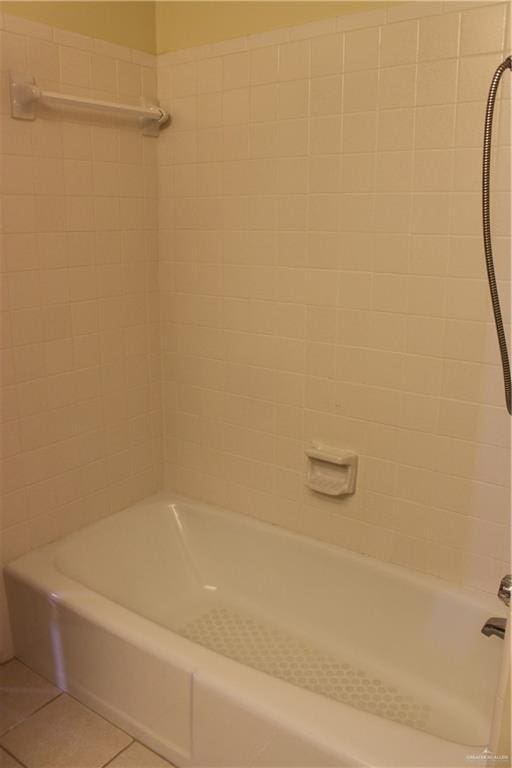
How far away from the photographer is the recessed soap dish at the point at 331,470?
6.64 feet

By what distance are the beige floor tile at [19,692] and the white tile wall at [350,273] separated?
0.83 metres

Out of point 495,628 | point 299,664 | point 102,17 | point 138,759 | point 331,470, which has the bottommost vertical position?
point 138,759

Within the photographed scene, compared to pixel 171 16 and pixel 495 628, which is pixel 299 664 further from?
pixel 171 16

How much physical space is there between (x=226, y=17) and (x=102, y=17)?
1.25 ft

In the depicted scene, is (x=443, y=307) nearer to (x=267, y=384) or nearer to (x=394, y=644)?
(x=267, y=384)

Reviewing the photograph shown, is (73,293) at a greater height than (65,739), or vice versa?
(73,293)

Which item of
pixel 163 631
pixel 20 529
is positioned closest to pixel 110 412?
pixel 20 529

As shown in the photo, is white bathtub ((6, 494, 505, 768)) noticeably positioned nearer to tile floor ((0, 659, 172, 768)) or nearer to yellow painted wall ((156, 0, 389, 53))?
tile floor ((0, 659, 172, 768))

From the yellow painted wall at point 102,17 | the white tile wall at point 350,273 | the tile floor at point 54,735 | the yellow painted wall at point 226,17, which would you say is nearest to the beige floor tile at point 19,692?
the tile floor at point 54,735

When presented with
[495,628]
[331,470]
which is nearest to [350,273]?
[331,470]

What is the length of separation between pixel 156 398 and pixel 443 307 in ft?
3.74

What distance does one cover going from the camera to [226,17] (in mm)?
2012

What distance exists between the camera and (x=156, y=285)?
7.72 ft

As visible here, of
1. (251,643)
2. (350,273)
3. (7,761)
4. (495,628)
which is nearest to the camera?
(495,628)
